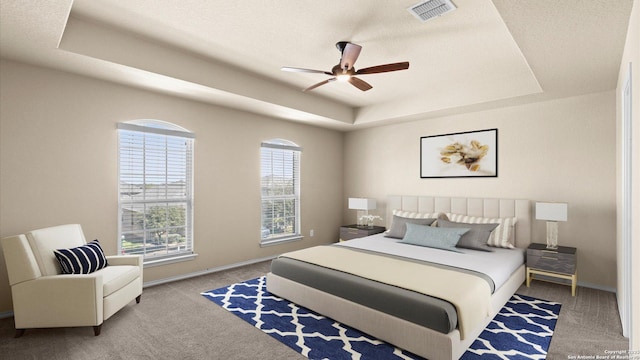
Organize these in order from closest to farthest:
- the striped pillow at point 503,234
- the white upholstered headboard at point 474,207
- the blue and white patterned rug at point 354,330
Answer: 1. the blue and white patterned rug at point 354,330
2. the striped pillow at point 503,234
3. the white upholstered headboard at point 474,207

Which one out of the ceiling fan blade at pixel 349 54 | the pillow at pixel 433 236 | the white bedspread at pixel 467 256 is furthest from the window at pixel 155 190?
the pillow at pixel 433 236

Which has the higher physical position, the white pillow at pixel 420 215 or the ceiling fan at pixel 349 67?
the ceiling fan at pixel 349 67

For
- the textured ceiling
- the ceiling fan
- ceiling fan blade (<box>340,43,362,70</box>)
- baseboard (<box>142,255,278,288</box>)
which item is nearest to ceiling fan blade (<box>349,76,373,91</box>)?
the ceiling fan

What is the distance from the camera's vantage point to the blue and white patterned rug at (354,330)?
2477mm

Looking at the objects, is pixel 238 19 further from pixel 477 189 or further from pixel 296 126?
pixel 477 189

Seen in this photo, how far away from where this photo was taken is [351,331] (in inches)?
112

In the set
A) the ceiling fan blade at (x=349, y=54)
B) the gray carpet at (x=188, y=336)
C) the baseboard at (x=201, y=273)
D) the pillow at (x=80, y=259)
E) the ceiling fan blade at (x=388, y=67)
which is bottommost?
the gray carpet at (x=188, y=336)

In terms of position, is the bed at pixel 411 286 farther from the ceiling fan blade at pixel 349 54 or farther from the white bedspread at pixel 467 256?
the ceiling fan blade at pixel 349 54

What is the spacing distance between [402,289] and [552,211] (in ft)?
8.53

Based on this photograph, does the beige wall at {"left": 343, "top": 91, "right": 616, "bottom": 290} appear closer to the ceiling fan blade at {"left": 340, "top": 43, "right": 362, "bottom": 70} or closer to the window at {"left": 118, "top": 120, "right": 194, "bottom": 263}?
the ceiling fan blade at {"left": 340, "top": 43, "right": 362, "bottom": 70}

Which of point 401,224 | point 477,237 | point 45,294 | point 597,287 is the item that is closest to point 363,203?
point 401,224

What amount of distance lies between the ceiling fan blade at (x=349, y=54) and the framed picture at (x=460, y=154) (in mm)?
2811

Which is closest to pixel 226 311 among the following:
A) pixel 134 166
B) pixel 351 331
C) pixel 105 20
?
pixel 351 331

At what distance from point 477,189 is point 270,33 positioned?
391 centimetres
